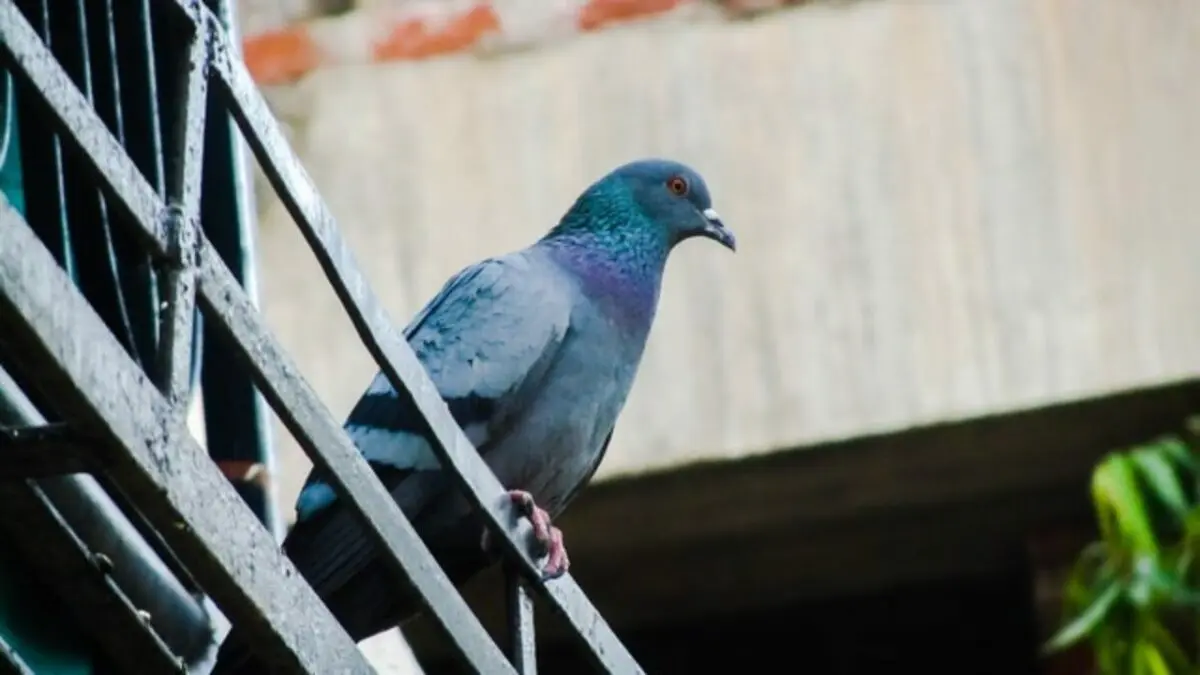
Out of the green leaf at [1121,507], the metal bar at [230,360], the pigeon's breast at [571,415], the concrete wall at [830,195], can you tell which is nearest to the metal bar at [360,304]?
the pigeon's breast at [571,415]

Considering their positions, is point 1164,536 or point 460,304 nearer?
point 460,304

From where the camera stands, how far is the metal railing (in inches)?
83.7

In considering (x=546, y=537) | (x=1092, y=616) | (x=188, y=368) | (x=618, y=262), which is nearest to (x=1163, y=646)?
(x=1092, y=616)

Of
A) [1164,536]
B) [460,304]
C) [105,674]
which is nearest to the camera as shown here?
[105,674]

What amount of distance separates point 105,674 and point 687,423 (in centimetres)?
300

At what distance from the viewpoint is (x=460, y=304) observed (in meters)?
4.01

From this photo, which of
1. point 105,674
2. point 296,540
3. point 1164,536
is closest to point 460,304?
point 296,540

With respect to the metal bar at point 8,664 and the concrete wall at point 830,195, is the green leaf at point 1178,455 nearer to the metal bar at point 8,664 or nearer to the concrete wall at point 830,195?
the concrete wall at point 830,195

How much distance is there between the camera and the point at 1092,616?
5172 millimetres

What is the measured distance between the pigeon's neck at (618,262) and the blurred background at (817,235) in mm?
1729

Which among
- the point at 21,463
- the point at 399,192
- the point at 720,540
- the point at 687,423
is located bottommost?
the point at 720,540

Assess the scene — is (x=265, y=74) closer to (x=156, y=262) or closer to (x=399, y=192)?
(x=399, y=192)

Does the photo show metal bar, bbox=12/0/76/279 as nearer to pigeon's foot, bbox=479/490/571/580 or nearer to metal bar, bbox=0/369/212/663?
metal bar, bbox=0/369/212/663

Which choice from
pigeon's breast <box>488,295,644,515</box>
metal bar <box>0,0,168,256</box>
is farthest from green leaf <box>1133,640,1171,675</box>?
metal bar <box>0,0,168,256</box>
